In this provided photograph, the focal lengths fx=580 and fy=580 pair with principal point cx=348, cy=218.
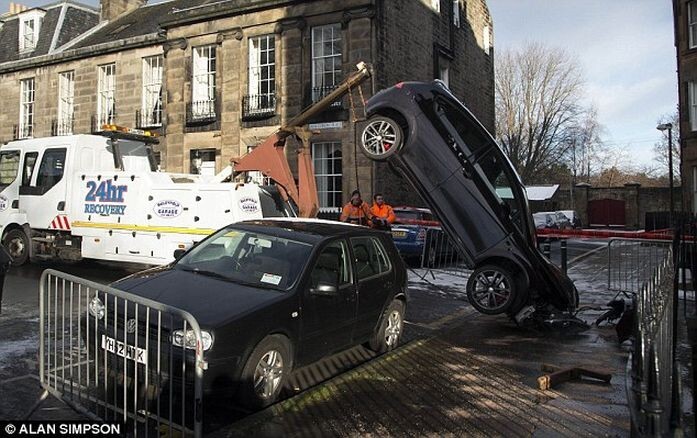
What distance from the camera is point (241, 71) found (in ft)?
69.4

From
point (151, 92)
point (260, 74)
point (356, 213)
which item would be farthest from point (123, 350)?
point (151, 92)

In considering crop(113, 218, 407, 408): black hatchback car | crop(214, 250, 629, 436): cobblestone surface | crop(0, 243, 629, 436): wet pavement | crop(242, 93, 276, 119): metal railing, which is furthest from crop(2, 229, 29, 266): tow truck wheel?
crop(242, 93, 276, 119): metal railing

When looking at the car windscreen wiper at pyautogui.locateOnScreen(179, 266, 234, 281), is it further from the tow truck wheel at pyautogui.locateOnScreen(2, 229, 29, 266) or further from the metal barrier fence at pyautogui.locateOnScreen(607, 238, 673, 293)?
the tow truck wheel at pyautogui.locateOnScreen(2, 229, 29, 266)

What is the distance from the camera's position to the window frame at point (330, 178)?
1973 cm

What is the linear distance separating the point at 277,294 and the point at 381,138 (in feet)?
12.8

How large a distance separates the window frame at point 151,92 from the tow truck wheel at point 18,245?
1182 cm

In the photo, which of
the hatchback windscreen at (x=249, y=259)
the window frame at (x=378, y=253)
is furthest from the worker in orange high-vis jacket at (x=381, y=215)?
the hatchback windscreen at (x=249, y=259)

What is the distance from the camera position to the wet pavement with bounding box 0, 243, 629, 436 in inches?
179

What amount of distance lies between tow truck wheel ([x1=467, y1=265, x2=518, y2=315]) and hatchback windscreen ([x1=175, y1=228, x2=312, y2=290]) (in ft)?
11.9

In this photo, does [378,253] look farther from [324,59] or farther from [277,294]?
[324,59]

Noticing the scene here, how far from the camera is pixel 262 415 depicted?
4602 mm

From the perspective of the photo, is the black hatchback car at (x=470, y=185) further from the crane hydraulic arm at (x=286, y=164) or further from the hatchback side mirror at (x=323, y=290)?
the hatchback side mirror at (x=323, y=290)

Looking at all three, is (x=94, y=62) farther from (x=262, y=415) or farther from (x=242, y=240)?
(x=262, y=415)

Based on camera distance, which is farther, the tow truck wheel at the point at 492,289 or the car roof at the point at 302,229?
the tow truck wheel at the point at 492,289
